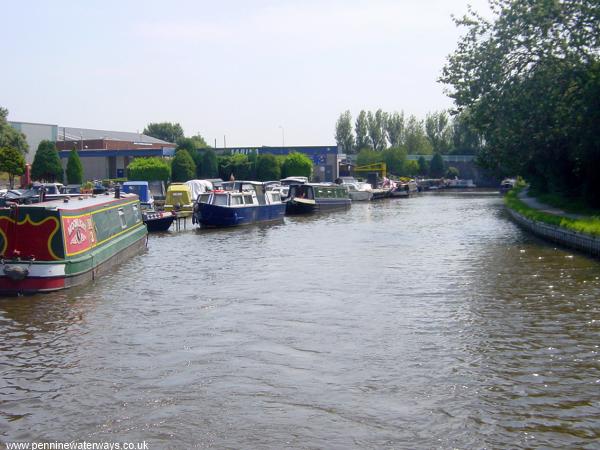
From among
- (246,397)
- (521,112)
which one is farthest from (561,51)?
(246,397)

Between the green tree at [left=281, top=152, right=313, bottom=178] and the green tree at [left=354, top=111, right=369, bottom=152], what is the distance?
4774cm

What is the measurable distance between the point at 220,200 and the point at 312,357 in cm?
2243

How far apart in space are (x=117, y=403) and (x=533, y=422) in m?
4.82

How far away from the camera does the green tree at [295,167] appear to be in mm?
68625

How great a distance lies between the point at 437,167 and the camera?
10525 centimetres

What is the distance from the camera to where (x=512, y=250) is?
24078 mm

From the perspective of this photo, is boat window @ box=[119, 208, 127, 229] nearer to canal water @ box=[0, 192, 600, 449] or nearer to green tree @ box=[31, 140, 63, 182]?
canal water @ box=[0, 192, 600, 449]

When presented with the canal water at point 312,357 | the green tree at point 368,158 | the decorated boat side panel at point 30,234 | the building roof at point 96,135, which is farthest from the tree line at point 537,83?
the green tree at point 368,158

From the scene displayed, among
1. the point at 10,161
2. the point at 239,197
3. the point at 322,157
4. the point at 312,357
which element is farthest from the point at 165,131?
the point at 312,357

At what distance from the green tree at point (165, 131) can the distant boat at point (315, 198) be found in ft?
256

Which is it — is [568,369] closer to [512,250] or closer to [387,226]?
[512,250]

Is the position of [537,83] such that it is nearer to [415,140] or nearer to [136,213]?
[136,213]

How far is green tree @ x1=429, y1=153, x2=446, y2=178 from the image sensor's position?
344 ft

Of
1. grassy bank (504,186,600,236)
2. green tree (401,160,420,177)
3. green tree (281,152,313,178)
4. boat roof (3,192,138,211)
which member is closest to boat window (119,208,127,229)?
boat roof (3,192,138,211)
